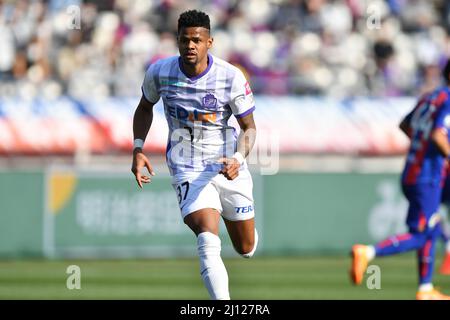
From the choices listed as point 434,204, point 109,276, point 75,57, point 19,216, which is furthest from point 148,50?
point 434,204

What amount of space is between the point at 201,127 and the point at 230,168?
732mm

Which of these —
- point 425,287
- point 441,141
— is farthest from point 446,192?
point 425,287

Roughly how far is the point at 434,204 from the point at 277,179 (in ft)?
28.2

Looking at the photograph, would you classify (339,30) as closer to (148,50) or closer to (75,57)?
(148,50)

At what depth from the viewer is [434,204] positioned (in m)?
11.1

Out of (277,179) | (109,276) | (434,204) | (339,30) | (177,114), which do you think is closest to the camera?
(177,114)

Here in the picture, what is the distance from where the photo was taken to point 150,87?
959 cm

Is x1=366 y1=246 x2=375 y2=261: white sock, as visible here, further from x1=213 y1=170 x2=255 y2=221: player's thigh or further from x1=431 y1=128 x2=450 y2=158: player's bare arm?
x1=213 y1=170 x2=255 y2=221: player's thigh

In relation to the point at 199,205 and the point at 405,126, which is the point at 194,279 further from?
the point at 199,205

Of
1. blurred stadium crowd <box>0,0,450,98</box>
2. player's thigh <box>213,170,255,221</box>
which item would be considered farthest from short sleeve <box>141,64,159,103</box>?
blurred stadium crowd <box>0,0,450,98</box>

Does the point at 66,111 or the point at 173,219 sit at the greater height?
the point at 66,111

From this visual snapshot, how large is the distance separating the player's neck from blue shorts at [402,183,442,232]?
9.37 feet

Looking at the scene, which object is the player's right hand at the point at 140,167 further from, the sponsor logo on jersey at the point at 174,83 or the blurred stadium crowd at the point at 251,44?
the blurred stadium crowd at the point at 251,44

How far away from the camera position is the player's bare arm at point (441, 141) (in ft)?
35.7
